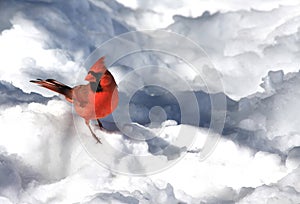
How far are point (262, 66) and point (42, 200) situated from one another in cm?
558

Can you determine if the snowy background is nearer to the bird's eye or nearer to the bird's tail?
the bird's tail

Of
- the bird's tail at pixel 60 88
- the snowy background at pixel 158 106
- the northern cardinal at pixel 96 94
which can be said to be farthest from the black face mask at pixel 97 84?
the snowy background at pixel 158 106

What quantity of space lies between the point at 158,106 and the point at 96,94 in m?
2.40

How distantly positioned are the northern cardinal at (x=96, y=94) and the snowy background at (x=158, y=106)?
0.52 meters

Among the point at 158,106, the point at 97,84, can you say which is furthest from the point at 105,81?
the point at 158,106

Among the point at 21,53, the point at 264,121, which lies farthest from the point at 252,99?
the point at 21,53

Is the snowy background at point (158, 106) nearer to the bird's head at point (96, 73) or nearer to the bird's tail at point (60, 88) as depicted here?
the bird's tail at point (60, 88)

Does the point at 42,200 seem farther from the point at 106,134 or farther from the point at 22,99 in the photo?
the point at 22,99

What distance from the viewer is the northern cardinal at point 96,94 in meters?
6.18

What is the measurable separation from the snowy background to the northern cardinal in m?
0.52

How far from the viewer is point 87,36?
10367mm

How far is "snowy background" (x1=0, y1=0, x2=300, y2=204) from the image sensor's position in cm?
635

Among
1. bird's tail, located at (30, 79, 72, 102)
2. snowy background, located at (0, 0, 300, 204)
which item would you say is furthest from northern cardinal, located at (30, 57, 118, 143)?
snowy background, located at (0, 0, 300, 204)

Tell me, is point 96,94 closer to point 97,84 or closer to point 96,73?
point 97,84
